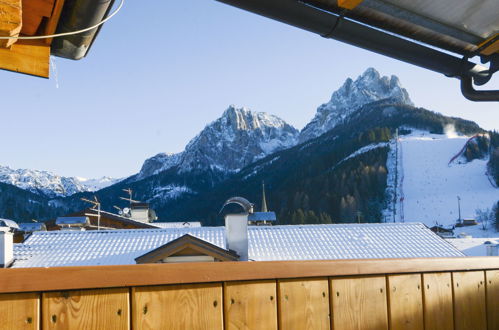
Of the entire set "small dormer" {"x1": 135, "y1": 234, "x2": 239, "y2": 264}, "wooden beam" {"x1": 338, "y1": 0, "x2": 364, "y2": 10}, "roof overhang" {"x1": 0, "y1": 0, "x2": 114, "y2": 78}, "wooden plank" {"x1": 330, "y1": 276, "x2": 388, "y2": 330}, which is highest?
"wooden beam" {"x1": 338, "y1": 0, "x2": 364, "y2": 10}

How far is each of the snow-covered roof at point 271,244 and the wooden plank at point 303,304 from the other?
11165mm

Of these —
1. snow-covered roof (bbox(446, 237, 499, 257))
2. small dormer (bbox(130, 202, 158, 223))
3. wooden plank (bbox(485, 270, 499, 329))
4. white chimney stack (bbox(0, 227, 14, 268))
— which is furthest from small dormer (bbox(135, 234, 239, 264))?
small dormer (bbox(130, 202, 158, 223))

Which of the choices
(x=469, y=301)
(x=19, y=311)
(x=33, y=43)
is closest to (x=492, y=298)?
(x=469, y=301)

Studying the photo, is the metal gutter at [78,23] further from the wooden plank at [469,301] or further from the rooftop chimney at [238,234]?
the rooftop chimney at [238,234]

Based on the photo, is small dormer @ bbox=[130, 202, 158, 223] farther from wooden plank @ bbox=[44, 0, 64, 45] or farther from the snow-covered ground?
the snow-covered ground

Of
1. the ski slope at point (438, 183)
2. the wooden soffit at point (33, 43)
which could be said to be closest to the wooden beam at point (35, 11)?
the wooden soffit at point (33, 43)

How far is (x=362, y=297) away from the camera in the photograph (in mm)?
2451

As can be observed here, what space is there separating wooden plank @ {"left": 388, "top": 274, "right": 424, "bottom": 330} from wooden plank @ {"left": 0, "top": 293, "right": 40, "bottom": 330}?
4.91 feet

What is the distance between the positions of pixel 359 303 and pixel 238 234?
36.7ft

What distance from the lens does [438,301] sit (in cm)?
266

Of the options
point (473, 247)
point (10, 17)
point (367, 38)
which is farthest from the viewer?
point (473, 247)

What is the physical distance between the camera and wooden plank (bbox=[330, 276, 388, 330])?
2392mm

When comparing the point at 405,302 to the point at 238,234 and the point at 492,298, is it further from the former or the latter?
the point at 238,234

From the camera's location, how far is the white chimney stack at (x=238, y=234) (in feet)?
44.0
